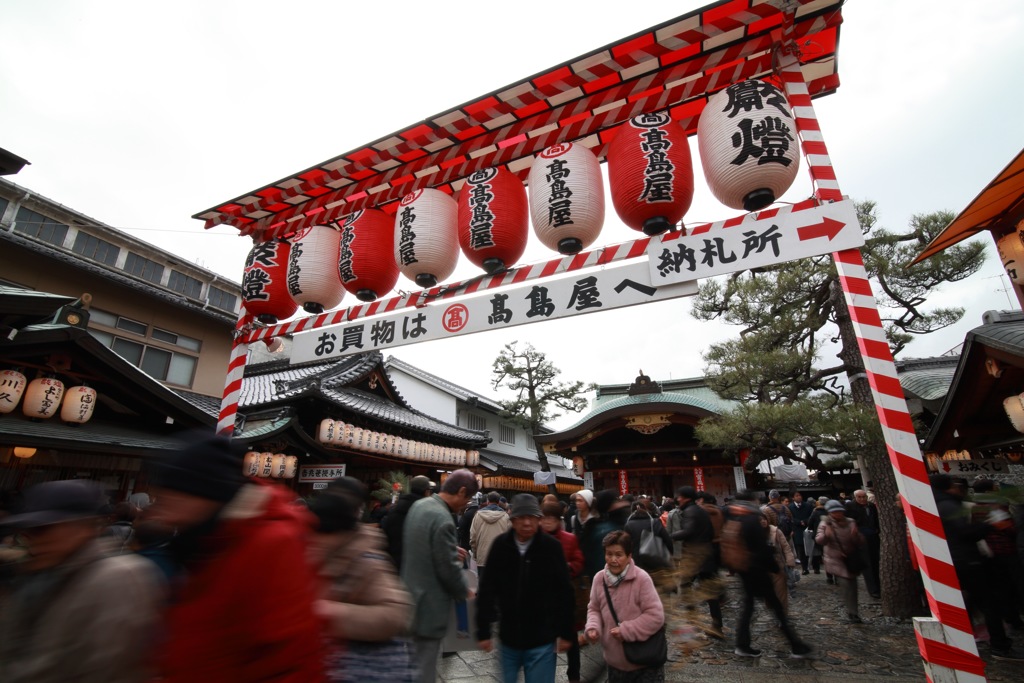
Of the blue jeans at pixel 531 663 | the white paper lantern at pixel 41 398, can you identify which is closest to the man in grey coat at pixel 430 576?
the blue jeans at pixel 531 663

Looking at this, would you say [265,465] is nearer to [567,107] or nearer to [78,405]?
[78,405]

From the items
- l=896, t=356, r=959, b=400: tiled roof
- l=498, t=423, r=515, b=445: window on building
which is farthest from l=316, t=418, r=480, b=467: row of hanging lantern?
l=498, t=423, r=515, b=445: window on building

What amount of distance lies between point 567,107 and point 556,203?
163 cm

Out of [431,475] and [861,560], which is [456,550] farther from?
[431,475]

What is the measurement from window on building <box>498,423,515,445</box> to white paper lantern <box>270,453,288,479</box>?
23338mm

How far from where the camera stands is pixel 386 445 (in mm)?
15078

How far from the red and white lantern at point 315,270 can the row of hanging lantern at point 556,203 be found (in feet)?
0.04

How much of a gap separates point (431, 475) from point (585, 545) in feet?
48.9

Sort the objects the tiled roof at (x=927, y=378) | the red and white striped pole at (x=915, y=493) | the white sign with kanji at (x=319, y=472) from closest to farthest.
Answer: the red and white striped pole at (x=915, y=493), the white sign with kanji at (x=319, y=472), the tiled roof at (x=927, y=378)

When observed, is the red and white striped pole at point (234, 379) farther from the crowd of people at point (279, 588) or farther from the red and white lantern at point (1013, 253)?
the red and white lantern at point (1013, 253)

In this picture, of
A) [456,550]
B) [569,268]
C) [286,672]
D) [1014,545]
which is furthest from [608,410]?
[286,672]

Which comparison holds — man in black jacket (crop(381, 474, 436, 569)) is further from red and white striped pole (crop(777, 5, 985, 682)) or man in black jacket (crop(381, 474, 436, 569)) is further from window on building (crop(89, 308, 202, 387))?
window on building (crop(89, 308, 202, 387))

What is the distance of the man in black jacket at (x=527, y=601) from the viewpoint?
355 cm

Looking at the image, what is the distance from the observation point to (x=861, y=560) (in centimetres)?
688
